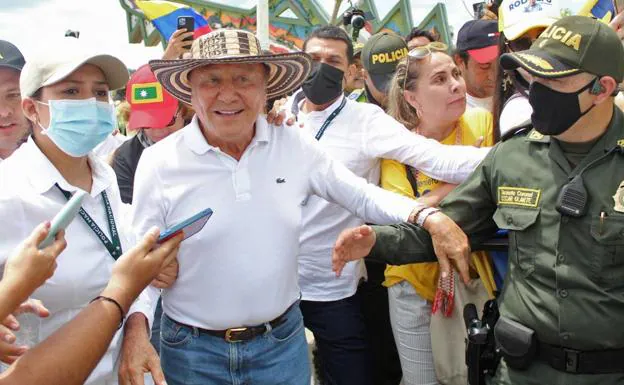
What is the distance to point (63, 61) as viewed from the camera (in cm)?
216

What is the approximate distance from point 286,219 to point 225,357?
0.60m

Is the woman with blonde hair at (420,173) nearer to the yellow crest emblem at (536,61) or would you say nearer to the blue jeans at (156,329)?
the yellow crest emblem at (536,61)

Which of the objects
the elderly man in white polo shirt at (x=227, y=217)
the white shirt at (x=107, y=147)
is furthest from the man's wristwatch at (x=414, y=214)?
the white shirt at (x=107, y=147)

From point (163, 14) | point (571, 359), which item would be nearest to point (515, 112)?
point (571, 359)

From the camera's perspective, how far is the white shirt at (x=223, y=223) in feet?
7.57

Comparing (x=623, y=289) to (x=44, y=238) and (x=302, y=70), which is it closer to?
(x=302, y=70)

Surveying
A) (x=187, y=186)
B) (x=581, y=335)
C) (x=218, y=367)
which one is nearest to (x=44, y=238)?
(x=187, y=186)

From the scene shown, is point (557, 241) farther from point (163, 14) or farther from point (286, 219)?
point (163, 14)

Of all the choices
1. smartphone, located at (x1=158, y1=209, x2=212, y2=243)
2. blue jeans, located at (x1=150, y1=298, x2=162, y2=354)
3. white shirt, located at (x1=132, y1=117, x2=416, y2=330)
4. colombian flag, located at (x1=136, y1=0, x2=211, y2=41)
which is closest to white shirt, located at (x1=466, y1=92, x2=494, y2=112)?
white shirt, located at (x1=132, y1=117, x2=416, y2=330)

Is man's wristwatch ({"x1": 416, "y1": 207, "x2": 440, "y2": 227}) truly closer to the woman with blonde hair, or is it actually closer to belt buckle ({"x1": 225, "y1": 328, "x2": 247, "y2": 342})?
the woman with blonde hair

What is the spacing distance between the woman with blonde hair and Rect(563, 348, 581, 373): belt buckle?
70cm

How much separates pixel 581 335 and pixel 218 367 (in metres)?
1.36

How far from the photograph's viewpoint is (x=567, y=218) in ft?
6.86

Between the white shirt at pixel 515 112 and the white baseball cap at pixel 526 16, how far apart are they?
288 mm
